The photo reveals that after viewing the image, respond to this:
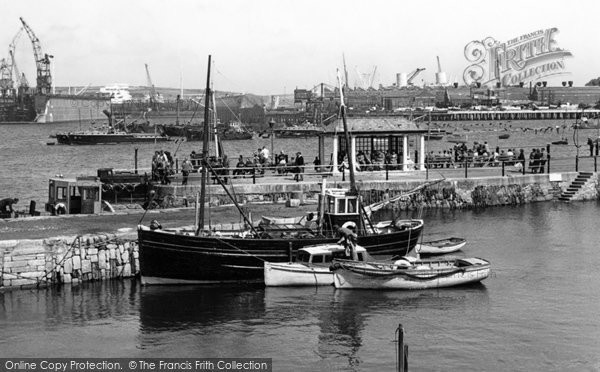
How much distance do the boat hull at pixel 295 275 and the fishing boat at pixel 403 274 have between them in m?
0.42

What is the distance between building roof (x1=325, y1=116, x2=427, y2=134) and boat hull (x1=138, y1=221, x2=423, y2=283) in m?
17.3

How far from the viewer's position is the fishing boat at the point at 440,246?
3441 cm

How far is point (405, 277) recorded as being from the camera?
95.1 ft

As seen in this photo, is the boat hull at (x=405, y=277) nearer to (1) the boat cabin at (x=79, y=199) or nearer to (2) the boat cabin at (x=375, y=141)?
(1) the boat cabin at (x=79, y=199)

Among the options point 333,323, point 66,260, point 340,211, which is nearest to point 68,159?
point 66,260

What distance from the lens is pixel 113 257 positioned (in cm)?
3062

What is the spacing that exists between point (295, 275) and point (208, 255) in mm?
2822

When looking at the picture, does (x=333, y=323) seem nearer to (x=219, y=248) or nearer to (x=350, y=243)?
(x=350, y=243)

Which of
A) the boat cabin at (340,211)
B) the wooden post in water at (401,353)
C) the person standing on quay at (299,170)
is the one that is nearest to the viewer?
the wooden post in water at (401,353)

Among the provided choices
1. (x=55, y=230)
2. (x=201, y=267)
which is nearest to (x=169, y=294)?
(x=201, y=267)

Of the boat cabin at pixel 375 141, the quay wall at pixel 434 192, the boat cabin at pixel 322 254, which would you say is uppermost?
the boat cabin at pixel 375 141

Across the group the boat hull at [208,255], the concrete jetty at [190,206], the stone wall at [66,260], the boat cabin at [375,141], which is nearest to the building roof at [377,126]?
the boat cabin at [375,141]

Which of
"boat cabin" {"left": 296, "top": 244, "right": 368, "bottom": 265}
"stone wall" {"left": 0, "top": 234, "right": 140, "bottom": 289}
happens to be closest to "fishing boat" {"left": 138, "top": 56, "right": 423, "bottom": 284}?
"boat cabin" {"left": 296, "top": 244, "right": 368, "bottom": 265}

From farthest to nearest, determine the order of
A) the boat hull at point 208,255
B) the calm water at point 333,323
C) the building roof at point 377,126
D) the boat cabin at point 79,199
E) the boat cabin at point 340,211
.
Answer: the building roof at point 377,126
the boat cabin at point 79,199
the boat cabin at point 340,211
the boat hull at point 208,255
the calm water at point 333,323
